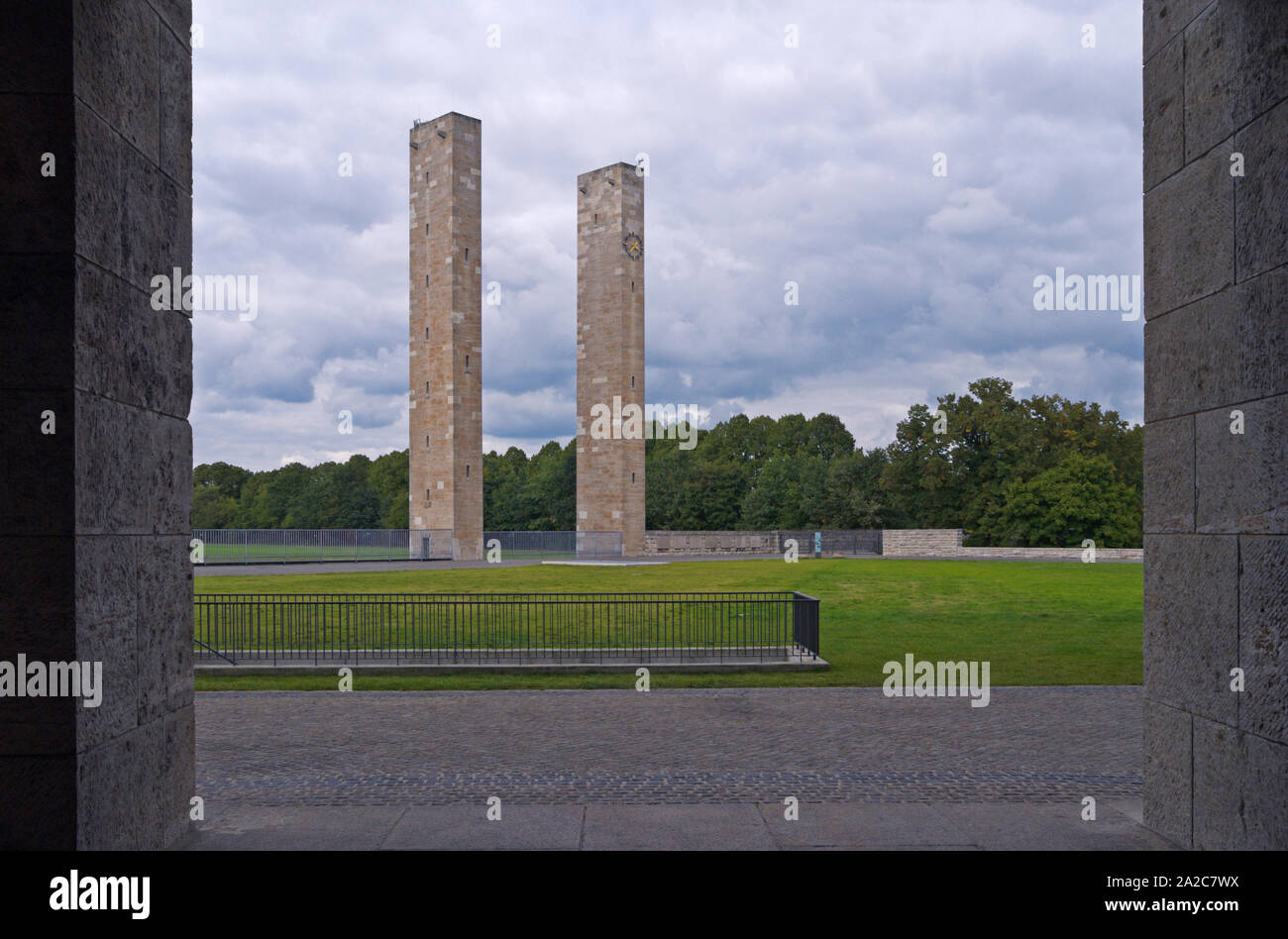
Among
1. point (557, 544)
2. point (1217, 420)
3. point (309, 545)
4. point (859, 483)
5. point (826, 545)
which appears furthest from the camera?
point (859, 483)

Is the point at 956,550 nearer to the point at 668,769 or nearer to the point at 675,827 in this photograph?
the point at 668,769

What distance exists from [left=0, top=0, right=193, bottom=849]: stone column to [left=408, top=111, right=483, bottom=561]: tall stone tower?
158ft

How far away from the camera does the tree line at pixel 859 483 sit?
6450 centimetres

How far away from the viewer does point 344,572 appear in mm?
41062

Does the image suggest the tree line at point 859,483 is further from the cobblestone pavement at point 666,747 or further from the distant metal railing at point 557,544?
the cobblestone pavement at point 666,747

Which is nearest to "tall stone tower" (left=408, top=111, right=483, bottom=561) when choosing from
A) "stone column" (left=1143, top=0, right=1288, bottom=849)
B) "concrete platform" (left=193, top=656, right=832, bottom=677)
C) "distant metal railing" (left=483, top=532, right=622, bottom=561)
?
"distant metal railing" (left=483, top=532, right=622, bottom=561)

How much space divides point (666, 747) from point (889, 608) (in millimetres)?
18295

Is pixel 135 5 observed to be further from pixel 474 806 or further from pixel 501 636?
pixel 501 636

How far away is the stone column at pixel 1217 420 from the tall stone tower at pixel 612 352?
51.4m

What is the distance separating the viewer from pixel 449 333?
2117 inches

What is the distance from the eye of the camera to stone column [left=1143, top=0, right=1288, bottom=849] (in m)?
5.44

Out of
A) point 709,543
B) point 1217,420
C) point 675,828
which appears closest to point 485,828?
point 675,828

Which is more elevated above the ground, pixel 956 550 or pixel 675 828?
pixel 675 828
